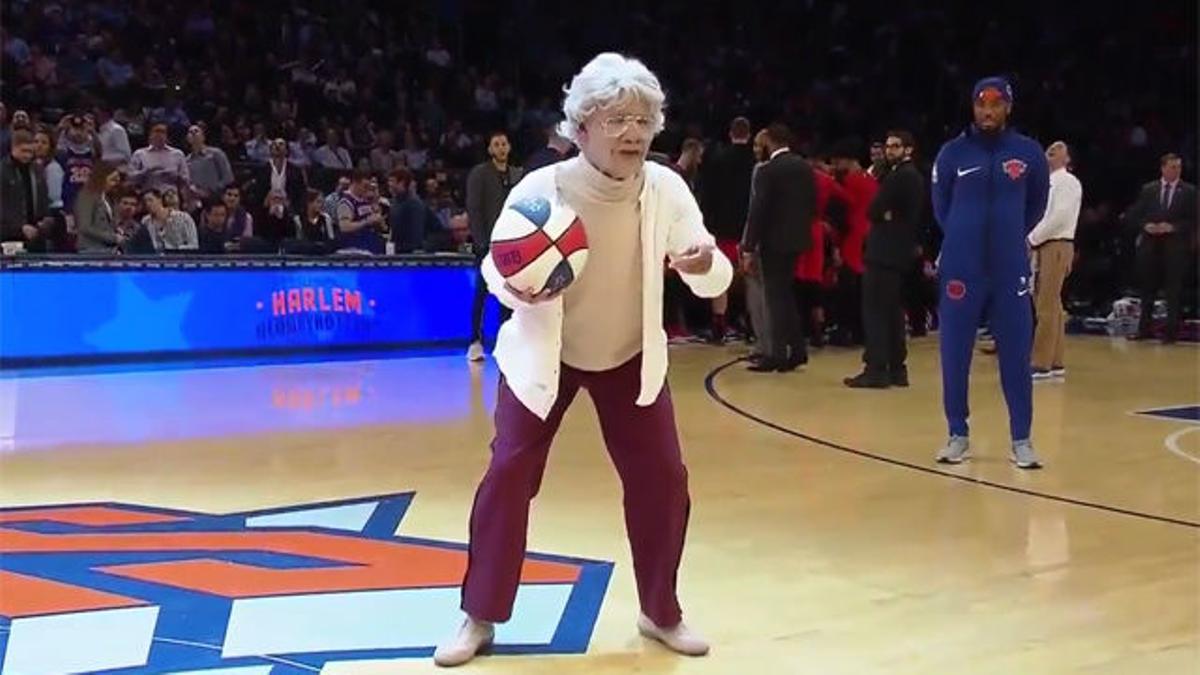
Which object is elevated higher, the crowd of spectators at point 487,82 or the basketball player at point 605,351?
the crowd of spectators at point 487,82

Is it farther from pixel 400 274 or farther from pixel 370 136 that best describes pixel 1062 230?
pixel 370 136

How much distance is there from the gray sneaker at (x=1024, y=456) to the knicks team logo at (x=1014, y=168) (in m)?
1.14

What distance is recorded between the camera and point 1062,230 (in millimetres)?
9953

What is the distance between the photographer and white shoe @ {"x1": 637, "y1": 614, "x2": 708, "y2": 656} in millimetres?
3635

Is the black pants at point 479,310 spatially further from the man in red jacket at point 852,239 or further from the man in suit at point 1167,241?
the man in suit at point 1167,241

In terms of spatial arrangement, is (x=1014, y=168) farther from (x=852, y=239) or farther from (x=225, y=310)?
(x=225, y=310)

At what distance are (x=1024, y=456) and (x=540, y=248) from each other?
3.67 metres

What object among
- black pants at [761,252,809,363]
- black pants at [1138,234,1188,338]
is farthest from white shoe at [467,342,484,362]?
black pants at [1138,234,1188,338]

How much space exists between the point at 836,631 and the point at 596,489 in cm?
202

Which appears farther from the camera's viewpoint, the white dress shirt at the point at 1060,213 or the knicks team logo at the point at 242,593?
the white dress shirt at the point at 1060,213

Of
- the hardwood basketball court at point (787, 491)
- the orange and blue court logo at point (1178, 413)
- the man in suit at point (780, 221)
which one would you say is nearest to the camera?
the hardwood basketball court at point (787, 491)

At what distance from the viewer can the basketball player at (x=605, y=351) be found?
3.51 meters

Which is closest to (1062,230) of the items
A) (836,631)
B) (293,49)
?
(836,631)

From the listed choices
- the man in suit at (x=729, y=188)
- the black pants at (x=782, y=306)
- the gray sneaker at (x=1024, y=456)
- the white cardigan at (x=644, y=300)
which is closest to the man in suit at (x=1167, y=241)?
the man in suit at (x=729, y=188)
